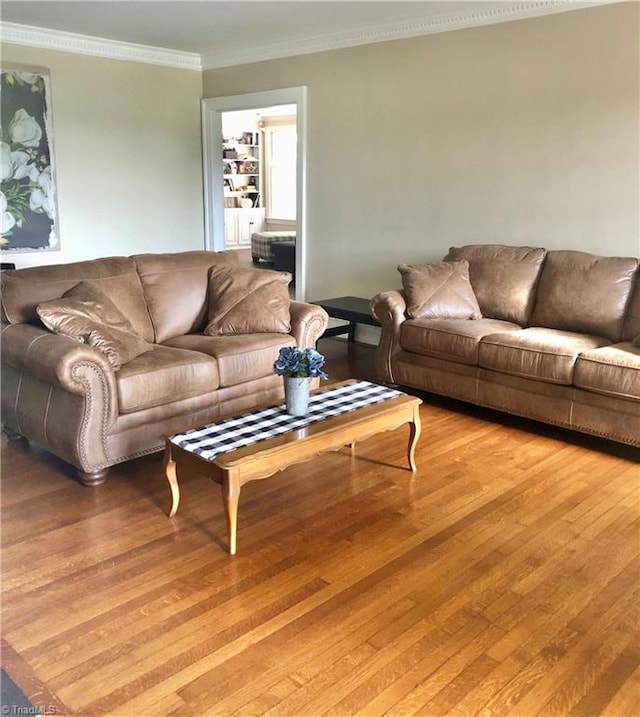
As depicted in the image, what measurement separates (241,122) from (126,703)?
11281 mm

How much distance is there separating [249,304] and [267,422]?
1286mm

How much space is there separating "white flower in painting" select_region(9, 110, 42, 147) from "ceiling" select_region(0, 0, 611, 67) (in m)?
0.59

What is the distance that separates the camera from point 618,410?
3535 millimetres

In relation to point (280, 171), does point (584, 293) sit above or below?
below

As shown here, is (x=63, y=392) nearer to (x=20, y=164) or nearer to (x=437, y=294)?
(x=437, y=294)

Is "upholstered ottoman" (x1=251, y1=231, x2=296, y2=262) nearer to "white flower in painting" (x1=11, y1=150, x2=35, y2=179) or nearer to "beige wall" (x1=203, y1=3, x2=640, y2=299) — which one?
"beige wall" (x1=203, y1=3, x2=640, y2=299)

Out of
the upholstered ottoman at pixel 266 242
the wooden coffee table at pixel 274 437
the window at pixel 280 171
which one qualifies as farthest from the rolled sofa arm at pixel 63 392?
the window at pixel 280 171

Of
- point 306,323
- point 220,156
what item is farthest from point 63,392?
point 220,156

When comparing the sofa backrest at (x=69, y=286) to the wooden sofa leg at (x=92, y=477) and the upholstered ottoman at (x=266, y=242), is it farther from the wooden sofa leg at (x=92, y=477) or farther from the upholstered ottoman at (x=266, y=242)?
the upholstered ottoman at (x=266, y=242)

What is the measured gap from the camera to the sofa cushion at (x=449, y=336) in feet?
13.4

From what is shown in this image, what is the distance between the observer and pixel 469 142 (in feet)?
16.4

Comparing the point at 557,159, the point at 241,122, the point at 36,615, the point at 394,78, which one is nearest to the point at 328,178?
the point at 394,78

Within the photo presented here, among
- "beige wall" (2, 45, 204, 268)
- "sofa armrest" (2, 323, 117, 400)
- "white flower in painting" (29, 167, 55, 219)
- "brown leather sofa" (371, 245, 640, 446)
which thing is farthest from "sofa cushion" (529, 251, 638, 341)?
"white flower in painting" (29, 167, 55, 219)

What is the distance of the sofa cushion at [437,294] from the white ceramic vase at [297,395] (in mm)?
1671
